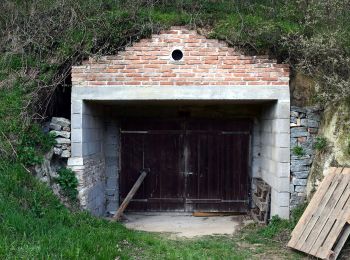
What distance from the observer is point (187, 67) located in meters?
7.46

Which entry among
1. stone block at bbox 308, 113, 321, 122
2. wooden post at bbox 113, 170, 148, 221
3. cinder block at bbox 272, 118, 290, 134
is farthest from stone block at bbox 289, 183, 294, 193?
wooden post at bbox 113, 170, 148, 221

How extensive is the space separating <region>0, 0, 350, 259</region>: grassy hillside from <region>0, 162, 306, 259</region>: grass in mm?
18

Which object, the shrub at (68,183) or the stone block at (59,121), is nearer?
the shrub at (68,183)

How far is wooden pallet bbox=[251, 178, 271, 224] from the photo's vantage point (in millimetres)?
7992

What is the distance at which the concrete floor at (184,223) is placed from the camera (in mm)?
7901

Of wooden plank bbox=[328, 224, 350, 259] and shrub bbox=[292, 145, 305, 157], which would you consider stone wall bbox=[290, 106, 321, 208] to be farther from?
wooden plank bbox=[328, 224, 350, 259]

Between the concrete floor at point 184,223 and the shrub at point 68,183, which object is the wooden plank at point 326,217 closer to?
the concrete floor at point 184,223

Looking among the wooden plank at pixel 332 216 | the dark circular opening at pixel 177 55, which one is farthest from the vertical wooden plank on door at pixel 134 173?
the wooden plank at pixel 332 216

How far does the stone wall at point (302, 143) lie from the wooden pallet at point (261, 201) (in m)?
0.61

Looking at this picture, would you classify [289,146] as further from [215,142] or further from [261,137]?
[215,142]

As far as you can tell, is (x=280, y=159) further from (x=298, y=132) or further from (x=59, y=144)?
(x=59, y=144)

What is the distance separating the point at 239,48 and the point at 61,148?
11.6 ft

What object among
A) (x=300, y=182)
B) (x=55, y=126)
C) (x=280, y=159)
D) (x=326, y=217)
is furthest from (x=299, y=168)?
(x=55, y=126)

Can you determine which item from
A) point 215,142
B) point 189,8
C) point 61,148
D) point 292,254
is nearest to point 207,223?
point 215,142
